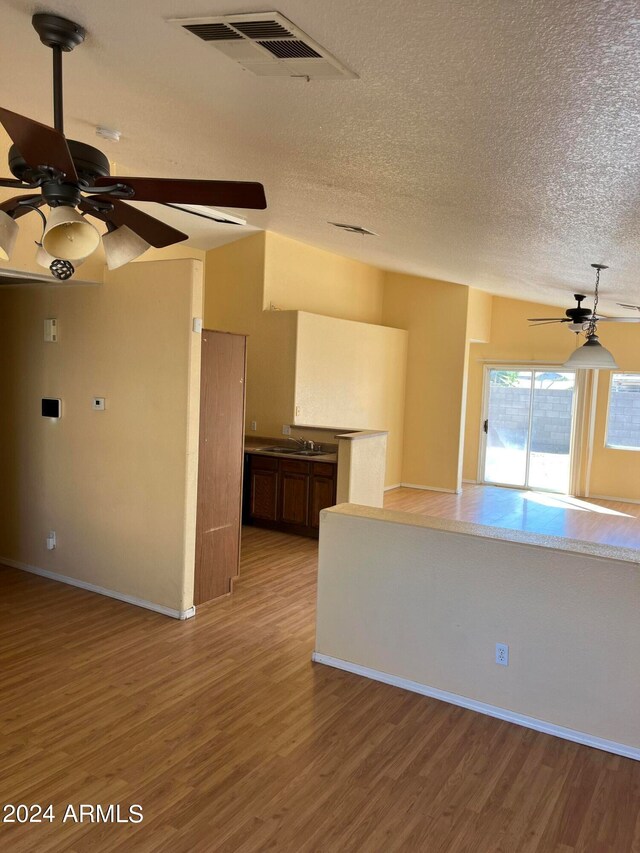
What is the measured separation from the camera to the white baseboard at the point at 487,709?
303 cm

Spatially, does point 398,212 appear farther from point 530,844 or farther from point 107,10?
point 530,844

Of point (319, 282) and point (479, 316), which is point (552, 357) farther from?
point (319, 282)

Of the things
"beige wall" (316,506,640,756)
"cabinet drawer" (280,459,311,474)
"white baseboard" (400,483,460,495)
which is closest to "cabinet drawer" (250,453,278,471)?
"cabinet drawer" (280,459,311,474)

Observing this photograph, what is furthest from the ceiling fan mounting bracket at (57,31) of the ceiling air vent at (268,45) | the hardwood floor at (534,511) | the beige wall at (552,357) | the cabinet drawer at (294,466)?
the beige wall at (552,357)

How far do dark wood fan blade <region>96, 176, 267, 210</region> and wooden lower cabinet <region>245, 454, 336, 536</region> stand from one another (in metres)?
4.88

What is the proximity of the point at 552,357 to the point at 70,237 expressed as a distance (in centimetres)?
934

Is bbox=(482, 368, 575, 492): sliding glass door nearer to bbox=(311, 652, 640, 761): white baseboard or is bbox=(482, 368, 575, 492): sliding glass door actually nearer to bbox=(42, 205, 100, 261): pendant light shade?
bbox=(311, 652, 640, 761): white baseboard

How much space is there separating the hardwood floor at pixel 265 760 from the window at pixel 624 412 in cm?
758

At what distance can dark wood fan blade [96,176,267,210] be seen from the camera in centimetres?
193

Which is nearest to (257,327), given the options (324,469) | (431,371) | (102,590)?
(324,469)

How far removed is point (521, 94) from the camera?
1998 mm

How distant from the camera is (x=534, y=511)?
8.75m

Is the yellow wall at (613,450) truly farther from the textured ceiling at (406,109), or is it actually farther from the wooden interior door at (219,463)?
the wooden interior door at (219,463)

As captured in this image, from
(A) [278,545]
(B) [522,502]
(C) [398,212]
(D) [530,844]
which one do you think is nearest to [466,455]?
(B) [522,502]
